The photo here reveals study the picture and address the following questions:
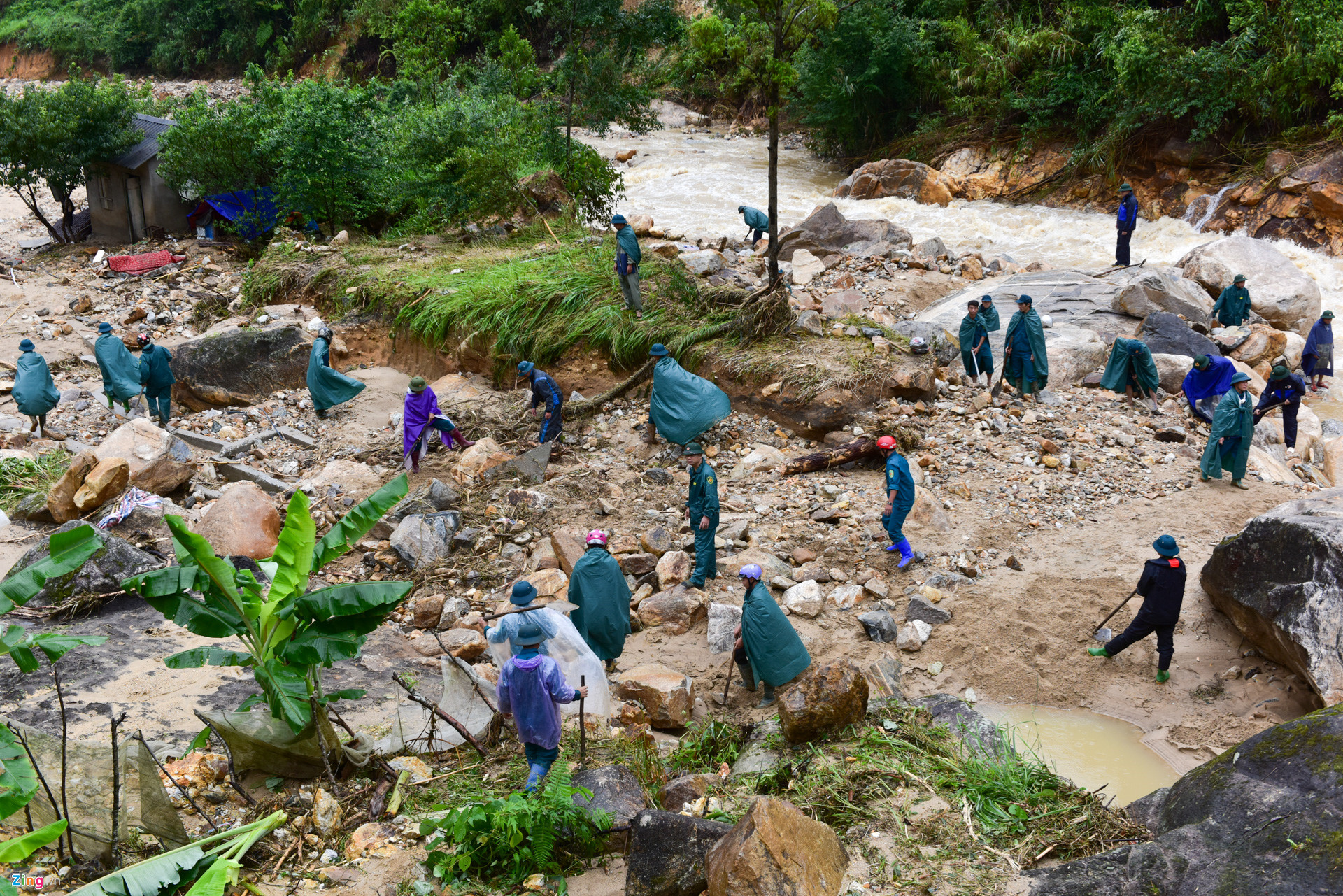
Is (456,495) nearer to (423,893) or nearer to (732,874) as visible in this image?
(423,893)

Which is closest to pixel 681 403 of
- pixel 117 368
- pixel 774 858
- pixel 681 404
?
pixel 681 404

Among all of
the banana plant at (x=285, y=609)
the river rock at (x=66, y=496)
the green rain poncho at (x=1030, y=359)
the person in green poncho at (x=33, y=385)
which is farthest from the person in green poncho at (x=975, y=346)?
the person in green poncho at (x=33, y=385)

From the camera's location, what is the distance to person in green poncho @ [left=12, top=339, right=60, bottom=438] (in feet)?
31.1

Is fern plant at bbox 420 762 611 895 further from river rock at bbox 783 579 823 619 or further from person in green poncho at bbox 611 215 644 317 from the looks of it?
person in green poncho at bbox 611 215 644 317

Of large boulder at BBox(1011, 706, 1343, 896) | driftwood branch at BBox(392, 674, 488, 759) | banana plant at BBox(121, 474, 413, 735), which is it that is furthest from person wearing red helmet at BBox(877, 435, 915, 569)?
banana plant at BBox(121, 474, 413, 735)

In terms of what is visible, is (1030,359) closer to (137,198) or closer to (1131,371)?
(1131,371)

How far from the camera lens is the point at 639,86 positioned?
1688cm

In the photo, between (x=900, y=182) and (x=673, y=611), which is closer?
(x=673, y=611)

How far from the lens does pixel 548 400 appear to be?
880cm

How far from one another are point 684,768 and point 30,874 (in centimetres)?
287

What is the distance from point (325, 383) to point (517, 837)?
25.0 feet

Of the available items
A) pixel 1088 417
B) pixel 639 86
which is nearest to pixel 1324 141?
pixel 1088 417

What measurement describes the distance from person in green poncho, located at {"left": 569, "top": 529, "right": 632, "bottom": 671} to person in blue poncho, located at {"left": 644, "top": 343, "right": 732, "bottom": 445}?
277cm

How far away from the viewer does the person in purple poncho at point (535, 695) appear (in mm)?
4215
